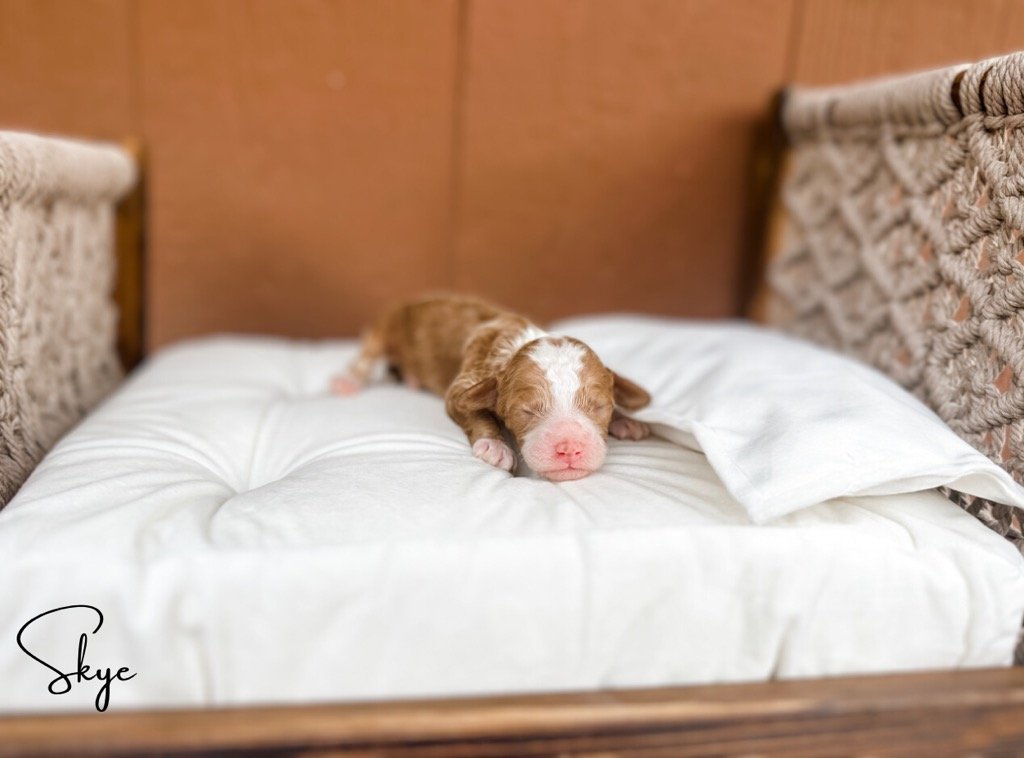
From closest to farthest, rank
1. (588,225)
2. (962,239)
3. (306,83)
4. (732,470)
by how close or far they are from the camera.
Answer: (732,470) < (962,239) < (306,83) < (588,225)

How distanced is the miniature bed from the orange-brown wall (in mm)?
789

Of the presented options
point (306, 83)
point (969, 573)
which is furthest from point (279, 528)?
point (306, 83)

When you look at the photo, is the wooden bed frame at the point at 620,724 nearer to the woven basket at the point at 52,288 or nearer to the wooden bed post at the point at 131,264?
the woven basket at the point at 52,288

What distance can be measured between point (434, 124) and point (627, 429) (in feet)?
3.61

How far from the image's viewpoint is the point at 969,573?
3.17ft

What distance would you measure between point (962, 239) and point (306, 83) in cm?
144

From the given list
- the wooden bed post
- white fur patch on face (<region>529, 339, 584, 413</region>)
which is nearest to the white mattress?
white fur patch on face (<region>529, 339, 584, 413</region>)

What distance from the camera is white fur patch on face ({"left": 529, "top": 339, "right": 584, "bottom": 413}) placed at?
1.15 m

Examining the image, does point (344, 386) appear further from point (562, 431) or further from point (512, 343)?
point (562, 431)

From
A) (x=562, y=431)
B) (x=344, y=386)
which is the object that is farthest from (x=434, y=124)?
(x=562, y=431)

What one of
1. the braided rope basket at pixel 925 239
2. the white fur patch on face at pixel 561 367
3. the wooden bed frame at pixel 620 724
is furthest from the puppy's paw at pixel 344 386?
the braided rope basket at pixel 925 239

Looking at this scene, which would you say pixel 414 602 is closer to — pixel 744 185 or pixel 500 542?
pixel 500 542

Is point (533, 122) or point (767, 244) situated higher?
point (533, 122)

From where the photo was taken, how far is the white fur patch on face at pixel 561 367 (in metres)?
1.15
